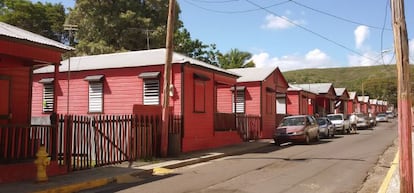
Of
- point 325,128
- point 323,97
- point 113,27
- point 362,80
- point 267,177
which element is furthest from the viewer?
point 362,80

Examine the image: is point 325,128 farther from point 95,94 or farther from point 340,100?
point 340,100

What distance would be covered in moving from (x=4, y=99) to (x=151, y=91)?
8302 millimetres

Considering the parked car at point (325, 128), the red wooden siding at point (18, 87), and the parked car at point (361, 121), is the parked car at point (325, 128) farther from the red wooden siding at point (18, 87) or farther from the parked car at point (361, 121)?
the red wooden siding at point (18, 87)

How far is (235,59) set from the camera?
196 feet

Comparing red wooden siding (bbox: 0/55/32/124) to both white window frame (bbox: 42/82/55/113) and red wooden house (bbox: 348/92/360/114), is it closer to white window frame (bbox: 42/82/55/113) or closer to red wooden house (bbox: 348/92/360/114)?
white window frame (bbox: 42/82/55/113)

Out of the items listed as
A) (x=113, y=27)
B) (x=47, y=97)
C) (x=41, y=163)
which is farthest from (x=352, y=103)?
(x=41, y=163)

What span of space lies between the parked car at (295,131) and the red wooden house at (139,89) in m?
2.97

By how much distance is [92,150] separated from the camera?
16000 millimetres

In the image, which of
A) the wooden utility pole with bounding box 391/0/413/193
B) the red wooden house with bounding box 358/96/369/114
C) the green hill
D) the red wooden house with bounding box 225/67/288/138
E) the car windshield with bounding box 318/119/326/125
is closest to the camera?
the wooden utility pole with bounding box 391/0/413/193

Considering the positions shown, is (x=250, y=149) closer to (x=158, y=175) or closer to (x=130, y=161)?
(x=130, y=161)

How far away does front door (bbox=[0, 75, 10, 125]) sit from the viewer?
1390cm

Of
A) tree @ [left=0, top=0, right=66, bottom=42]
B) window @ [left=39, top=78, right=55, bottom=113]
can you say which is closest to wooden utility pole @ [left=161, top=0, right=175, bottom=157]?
window @ [left=39, top=78, right=55, bottom=113]

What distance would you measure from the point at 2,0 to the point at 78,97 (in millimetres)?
30791

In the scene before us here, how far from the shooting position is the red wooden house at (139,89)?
21.0 metres
